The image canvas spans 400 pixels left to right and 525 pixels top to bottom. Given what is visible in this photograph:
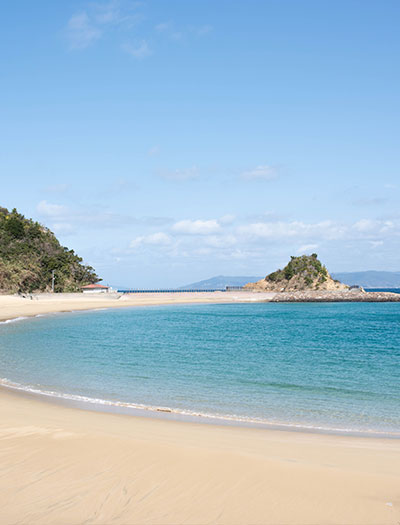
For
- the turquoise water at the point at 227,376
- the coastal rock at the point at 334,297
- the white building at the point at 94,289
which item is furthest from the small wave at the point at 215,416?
the coastal rock at the point at 334,297

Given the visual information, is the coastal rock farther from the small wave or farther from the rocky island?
the small wave

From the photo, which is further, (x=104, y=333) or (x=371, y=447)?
(x=104, y=333)

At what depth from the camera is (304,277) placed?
118438mm

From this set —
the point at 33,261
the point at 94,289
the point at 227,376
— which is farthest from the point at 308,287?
the point at 227,376

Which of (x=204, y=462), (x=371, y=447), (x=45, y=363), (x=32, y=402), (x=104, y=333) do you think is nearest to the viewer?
(x=204, y=462)

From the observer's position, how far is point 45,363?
717 inches

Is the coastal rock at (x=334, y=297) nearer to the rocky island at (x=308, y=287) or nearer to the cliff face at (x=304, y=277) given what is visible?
the rocky island at (x=308, y=287)

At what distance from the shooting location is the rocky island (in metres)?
107

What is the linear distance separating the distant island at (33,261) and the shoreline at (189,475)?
69.8 metres

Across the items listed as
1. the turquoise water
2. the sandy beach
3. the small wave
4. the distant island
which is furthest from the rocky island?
the sandy beach

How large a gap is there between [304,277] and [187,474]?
11533 cm

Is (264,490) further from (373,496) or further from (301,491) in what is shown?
(373,496)

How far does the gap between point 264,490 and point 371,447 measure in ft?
10.8

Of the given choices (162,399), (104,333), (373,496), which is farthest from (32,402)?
(104,333)
